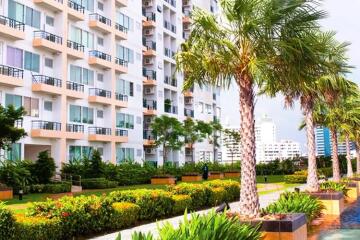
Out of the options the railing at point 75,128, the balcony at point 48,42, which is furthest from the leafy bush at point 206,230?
the railing at point 75,128

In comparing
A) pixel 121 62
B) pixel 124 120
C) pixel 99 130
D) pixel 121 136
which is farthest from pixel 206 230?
pixel 124 120

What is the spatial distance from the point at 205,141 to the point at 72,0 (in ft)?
119

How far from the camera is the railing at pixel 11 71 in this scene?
33812 mm

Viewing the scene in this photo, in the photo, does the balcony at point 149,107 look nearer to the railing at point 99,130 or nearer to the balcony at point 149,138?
the balcony at point 149,138

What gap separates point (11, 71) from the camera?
1366 inches

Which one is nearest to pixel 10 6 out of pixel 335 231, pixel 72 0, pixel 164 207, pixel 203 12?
pixel 72 0

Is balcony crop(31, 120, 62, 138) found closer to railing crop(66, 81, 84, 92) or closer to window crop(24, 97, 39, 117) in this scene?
window crop(24, 97, 39, 117)

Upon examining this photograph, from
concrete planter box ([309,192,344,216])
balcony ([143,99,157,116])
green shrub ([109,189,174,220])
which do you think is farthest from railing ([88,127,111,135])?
concrete planter box ([309,192,344,216])

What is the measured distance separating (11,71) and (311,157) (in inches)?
894

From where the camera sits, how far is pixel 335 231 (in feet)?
47.2

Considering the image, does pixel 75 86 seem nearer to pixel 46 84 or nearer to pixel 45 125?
pixel 46 84

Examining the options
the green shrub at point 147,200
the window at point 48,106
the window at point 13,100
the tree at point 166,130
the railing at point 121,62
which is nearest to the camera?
the green shrub at point 147,200

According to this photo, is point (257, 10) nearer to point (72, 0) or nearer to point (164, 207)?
point (164, 207)

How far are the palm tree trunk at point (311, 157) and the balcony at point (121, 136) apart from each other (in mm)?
28353
